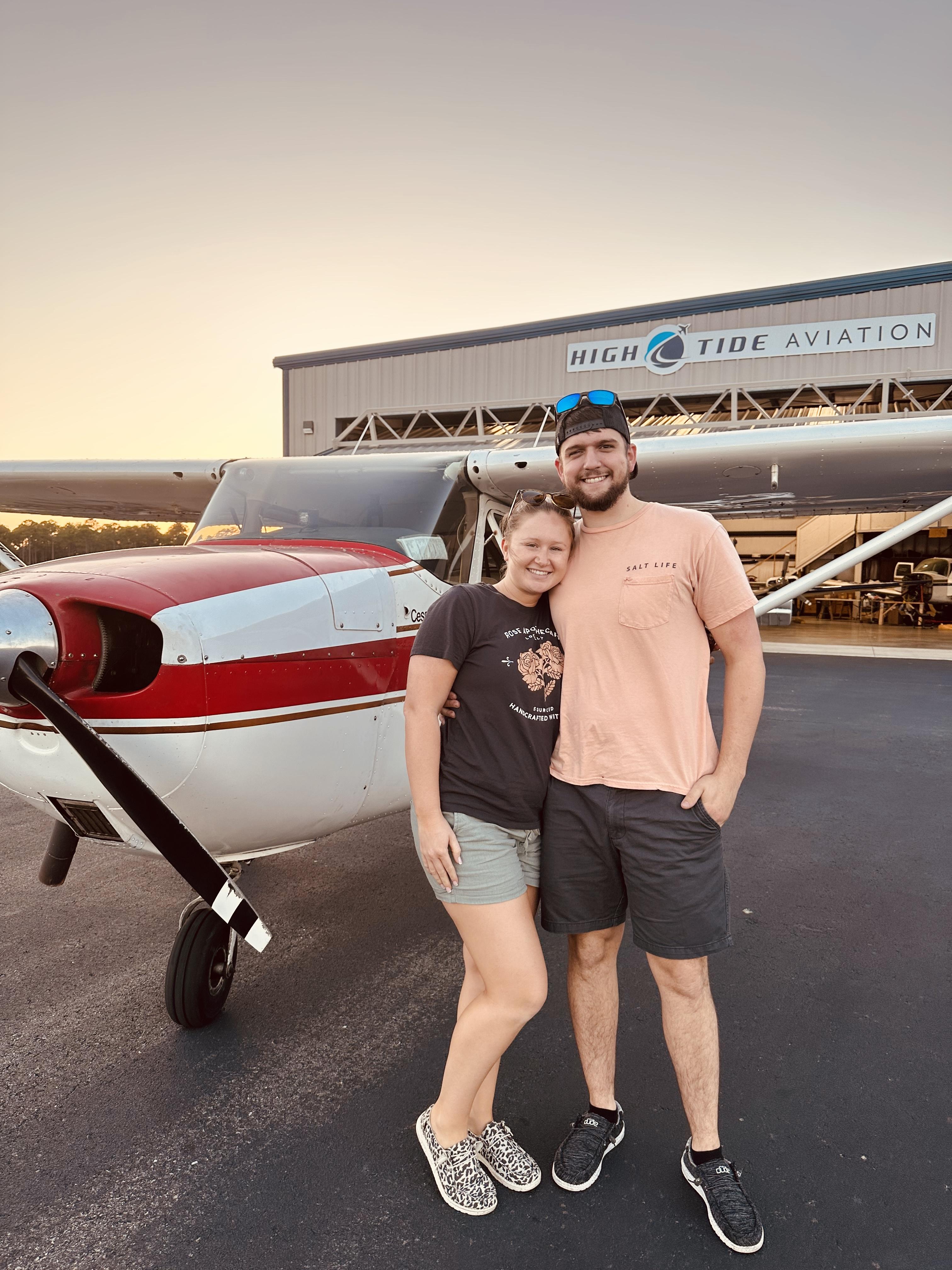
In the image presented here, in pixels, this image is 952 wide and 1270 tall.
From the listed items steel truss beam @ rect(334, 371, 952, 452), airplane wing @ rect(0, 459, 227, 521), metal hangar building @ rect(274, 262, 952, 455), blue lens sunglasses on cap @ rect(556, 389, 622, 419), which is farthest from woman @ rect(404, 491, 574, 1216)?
metal hangar building @ rect(274, 262, 952, 455)

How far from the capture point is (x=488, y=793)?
1825 millimetres

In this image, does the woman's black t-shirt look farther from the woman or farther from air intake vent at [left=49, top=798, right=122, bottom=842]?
air intake vent at [left=49, top=798, right=122, bottom=842]

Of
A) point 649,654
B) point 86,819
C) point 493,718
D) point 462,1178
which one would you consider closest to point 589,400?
point 649,654

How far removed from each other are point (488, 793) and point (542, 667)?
335 mm

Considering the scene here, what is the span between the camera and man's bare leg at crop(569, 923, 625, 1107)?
199 centimetres

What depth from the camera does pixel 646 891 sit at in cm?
180

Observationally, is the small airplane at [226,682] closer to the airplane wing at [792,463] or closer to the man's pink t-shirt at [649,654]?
the man's pink t-shirt at [649,654]

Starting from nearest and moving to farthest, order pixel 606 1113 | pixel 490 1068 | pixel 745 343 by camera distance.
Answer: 1. pixel 490 1068
2. pixel 606 1113
3. pixel 745 343

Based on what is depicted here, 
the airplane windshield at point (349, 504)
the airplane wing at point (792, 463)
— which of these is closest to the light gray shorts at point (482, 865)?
the airplane windshield at point (349, 504)

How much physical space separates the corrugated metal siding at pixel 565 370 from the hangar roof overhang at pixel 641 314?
0.12 meters

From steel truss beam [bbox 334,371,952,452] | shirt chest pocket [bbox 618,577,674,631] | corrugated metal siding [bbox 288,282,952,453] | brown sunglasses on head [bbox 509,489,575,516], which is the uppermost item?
corrugated metal siding [bbox 288,282,952,453]

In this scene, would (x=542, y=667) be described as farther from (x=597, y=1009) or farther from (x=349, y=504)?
(x=349, y=504)

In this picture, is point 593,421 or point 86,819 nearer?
point 593,421

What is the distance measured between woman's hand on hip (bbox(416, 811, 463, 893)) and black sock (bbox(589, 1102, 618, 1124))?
30.5 inches
